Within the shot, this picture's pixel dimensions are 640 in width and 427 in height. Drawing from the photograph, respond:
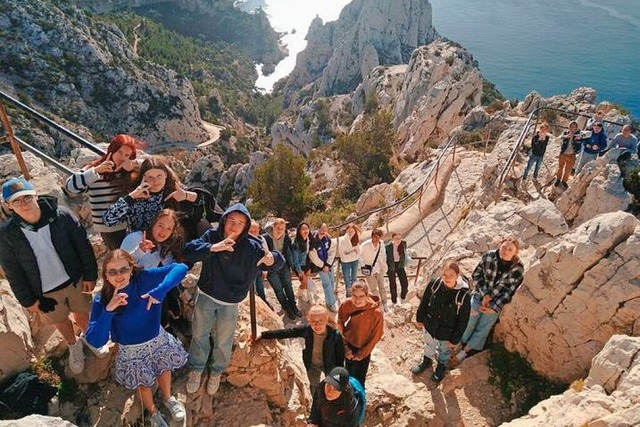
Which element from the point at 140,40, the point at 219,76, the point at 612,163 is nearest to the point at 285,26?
the point at 219,76

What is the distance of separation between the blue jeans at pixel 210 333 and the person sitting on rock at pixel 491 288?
327 cm

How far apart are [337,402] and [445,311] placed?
2.14 metres

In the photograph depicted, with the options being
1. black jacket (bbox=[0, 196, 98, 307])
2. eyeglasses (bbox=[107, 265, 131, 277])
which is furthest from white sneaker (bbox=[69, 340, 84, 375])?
eyeglasses (bbox=[107, 265, 131, 277])

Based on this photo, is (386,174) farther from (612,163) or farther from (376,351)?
(376,351)

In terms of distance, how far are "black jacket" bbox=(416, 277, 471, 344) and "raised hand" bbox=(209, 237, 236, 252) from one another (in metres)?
2.71

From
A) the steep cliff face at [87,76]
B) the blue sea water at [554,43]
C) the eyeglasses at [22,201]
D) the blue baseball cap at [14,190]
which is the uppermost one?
the blue baseball cap at [14,190]

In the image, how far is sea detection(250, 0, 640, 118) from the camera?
246 ft

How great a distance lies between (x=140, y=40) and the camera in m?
80.4

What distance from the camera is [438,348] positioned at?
6035 mm

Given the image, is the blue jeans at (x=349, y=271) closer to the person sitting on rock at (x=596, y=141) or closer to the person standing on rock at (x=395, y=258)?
the person standing on rock at (x=395, y=258)

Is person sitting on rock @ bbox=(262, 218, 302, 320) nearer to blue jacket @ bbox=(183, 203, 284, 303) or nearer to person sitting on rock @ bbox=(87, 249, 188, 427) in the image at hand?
blue jacket @ bbox=(183, 203, 284, 303)

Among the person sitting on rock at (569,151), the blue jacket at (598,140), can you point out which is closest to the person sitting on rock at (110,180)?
the person sitting on rock at (569,151)

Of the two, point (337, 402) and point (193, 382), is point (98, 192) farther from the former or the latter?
point (337, 402)

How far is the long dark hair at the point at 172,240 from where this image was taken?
4.05 m
